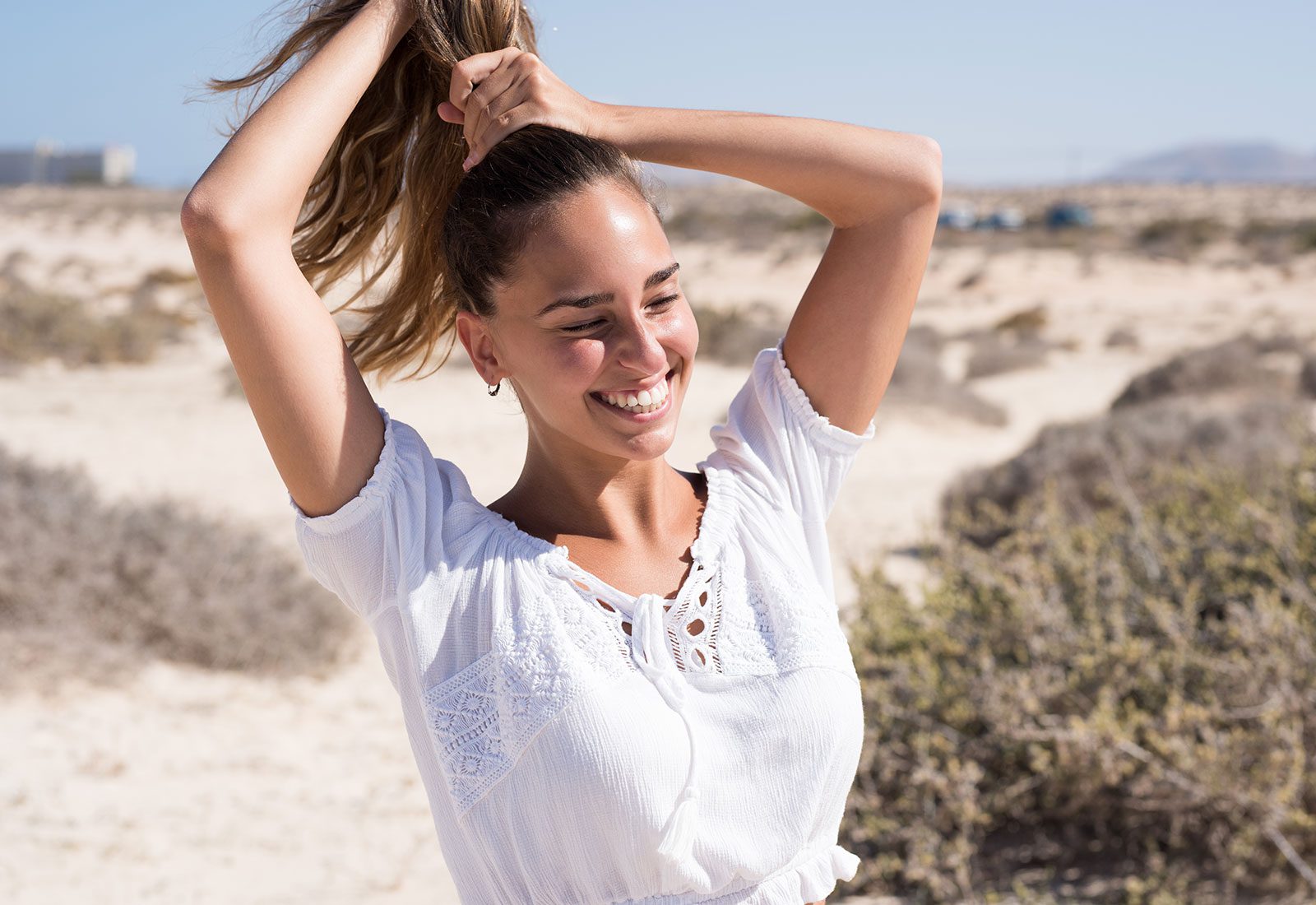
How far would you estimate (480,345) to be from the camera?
1.79 metres

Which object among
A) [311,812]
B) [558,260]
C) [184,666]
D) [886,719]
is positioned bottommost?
[184,666]

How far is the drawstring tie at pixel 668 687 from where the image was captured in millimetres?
1490

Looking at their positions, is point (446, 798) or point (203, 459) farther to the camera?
point (203, 459)

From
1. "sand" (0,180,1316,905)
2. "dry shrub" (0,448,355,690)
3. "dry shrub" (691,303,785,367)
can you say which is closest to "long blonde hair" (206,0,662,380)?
"sand" (0,180,1316,905)

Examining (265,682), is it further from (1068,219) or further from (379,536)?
(1068,219)

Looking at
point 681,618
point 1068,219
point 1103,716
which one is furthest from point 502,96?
point 1068,219

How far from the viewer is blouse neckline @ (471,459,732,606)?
1660mm

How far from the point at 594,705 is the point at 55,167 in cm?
11919

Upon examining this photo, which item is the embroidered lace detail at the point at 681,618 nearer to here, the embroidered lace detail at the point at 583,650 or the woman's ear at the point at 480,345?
the embroidered lace detail at the point at 583,650

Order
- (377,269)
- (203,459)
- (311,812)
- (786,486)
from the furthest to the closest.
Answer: (203,459) < (311,812) < (377,269) < (786,486)

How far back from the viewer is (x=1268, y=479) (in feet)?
16.1

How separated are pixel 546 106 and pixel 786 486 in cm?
66

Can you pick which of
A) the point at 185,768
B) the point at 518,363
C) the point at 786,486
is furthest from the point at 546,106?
the point at 185,768

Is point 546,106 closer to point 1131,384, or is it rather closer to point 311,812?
point 311,812
